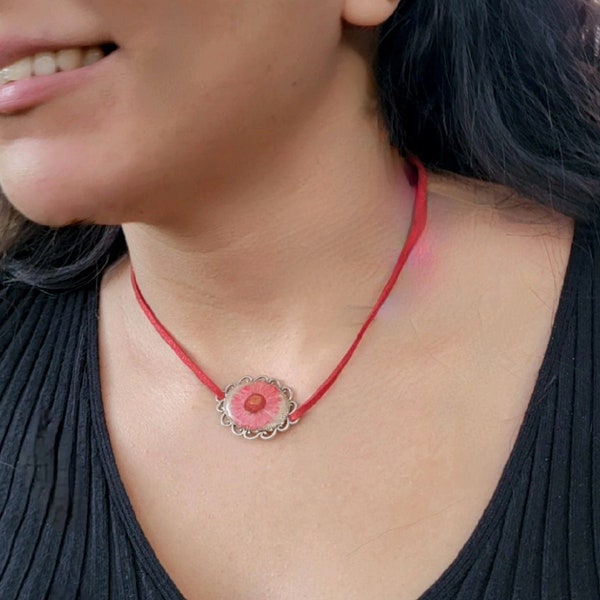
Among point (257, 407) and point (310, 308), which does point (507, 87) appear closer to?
point (310, 308)

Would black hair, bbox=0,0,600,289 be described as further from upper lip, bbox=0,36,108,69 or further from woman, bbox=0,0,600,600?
upper lip, bbox=0,36,108,69

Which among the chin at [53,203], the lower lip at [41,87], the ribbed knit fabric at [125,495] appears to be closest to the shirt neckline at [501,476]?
the ribbed knit fabric at [125,495]

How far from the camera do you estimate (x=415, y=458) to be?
1077 mm

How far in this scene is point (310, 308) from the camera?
1199 mm

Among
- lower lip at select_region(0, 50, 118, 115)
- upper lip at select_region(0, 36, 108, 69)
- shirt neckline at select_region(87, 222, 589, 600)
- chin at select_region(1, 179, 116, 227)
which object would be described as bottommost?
shirt neckline at select_region(87, 222, 589, 600)

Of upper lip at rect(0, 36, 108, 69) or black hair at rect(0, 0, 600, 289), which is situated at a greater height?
upper lip at rect(0, 36, 108, 69)

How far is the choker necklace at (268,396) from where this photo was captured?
115cm

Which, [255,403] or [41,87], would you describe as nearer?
[41,87]

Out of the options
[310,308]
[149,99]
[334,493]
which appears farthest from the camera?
[310,308]

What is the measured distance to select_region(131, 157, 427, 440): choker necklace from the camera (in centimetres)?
115

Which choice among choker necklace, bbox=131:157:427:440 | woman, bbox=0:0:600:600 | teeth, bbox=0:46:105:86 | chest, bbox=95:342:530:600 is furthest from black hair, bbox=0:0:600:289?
teeth, bbox=0:46:105:86

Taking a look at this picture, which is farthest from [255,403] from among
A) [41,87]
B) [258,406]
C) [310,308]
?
[41,87]

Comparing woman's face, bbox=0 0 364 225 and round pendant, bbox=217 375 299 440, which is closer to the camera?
woman's face, bbox=0 0 364 225

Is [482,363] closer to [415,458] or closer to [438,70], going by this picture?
[415,458]
